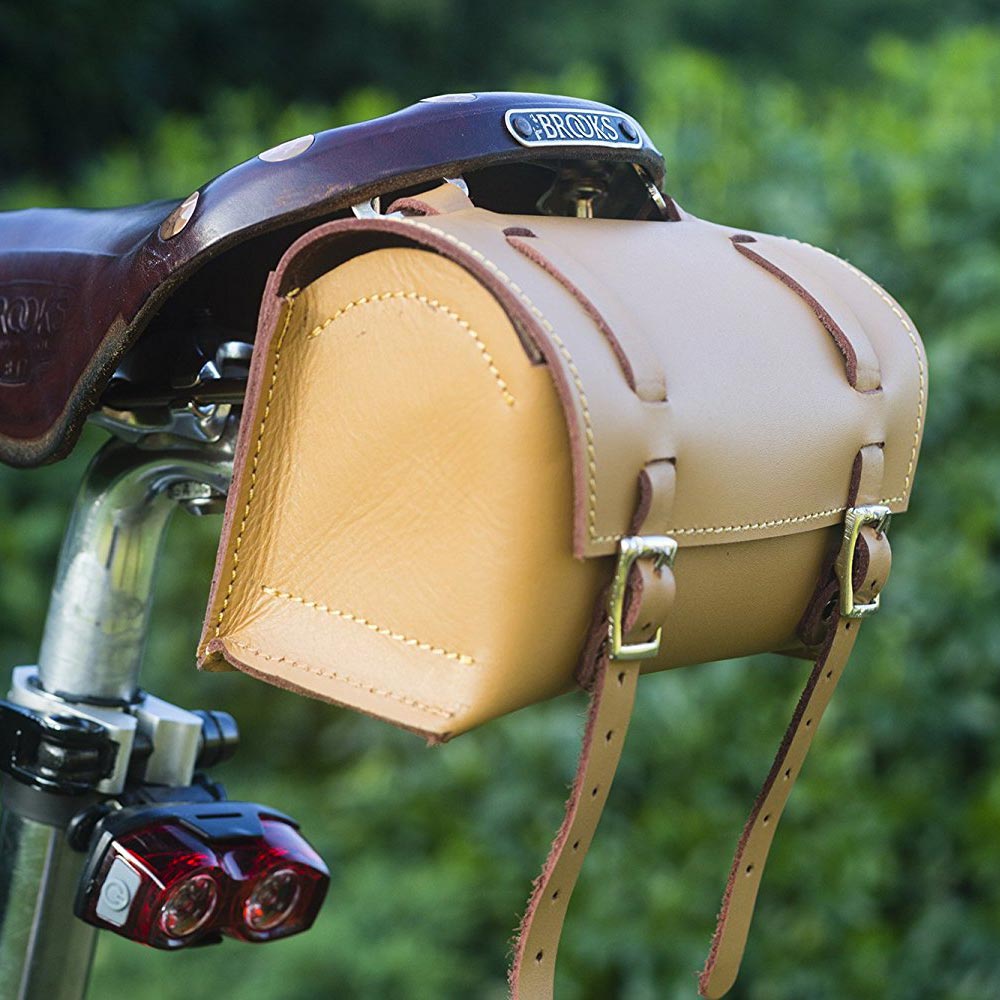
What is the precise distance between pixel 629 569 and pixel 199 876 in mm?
460

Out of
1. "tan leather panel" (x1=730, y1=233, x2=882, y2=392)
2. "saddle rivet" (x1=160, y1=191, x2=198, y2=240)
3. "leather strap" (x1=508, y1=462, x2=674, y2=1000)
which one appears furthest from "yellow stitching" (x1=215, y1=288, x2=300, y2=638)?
"tan leather panel" (x1=730, y1=233, x2=882, y2=392)

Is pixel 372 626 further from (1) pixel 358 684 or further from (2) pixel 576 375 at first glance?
(2) pixel 576 375

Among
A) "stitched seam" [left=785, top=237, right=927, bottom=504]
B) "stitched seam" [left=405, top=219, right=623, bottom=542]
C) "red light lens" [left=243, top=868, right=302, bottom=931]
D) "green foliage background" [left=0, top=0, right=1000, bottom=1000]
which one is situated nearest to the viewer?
"stitched seam" [left=405, top=219, right=623, bottom=542]

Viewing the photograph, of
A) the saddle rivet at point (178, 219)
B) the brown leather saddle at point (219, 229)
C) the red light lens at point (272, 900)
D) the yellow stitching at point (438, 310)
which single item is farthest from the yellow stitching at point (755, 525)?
the red light lens at point (272, 900)

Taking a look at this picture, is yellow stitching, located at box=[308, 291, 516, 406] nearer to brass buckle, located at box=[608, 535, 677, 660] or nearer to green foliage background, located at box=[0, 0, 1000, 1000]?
brass buckle, located at box=[608, 535, 677, 660]

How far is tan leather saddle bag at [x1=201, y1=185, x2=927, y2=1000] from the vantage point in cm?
85

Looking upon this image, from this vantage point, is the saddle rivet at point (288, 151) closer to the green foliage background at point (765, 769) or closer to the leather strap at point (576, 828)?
the leather strap at point (576, 828)

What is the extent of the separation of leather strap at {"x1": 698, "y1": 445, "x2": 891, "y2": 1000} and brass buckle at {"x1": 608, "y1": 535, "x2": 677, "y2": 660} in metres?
0.20

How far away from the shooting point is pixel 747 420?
931mm

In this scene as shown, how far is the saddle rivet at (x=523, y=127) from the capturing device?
0.96 metres

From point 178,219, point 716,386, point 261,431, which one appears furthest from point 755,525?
point 178,219

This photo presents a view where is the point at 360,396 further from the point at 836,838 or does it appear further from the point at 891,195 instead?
the point at 891,195

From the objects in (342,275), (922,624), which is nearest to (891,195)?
(922,624)

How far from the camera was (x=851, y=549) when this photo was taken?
102 centimetres
